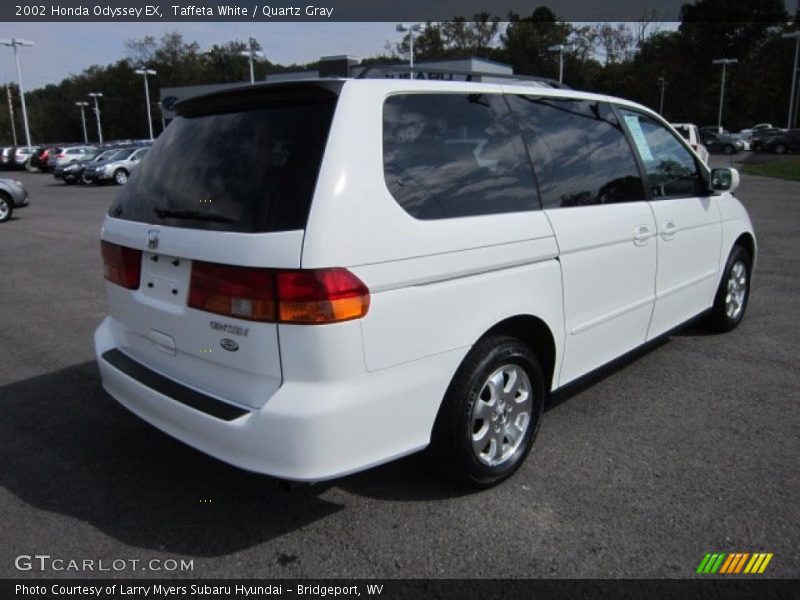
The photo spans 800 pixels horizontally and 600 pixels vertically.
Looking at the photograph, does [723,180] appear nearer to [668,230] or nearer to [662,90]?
[668,230]

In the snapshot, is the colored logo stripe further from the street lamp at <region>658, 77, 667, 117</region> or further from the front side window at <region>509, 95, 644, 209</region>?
the street lamp at <region>658, 77, 667, 117</region>

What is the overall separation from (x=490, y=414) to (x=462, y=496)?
1.37 ft

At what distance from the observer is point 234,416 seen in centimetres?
252

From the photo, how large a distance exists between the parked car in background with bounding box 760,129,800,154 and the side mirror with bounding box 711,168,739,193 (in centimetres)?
4481

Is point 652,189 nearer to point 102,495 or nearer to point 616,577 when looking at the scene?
point 616,577

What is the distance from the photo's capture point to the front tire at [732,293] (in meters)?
5.17

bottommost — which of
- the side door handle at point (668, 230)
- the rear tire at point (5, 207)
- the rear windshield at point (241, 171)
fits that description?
the rear tire at point (5, 207)

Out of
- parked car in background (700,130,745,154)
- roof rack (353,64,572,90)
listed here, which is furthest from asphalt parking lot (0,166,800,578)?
parked car in background (700,130,745,154)

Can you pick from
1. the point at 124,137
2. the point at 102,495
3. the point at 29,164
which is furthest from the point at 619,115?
the point at 124,137

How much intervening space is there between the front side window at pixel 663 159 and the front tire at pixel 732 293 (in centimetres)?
87

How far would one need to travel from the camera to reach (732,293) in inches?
212

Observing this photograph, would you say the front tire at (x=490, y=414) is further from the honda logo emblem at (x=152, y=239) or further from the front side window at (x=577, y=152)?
the honda logo emblem at (x=152, y=239)

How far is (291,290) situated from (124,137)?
4349 inches

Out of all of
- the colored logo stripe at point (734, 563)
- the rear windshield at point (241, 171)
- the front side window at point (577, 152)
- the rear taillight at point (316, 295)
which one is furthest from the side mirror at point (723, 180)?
the rear taillight at point (316, 295)
